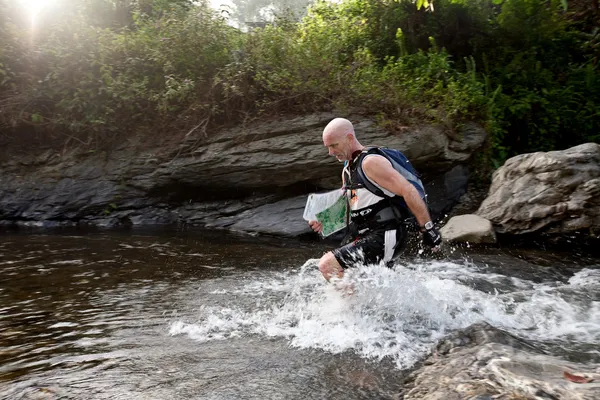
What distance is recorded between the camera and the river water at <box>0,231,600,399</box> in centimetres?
336

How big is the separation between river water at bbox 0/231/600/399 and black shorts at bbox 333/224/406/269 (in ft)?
0.36

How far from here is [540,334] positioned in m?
4.22

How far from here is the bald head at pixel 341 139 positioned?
4414mm

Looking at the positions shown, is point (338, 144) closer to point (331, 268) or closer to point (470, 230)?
point (331, 268)

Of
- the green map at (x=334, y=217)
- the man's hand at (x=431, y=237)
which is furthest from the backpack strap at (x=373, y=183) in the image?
the green map at (x=334, y=217)

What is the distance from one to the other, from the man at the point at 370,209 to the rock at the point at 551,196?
4.37m

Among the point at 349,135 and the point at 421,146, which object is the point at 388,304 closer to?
the point at 349,135

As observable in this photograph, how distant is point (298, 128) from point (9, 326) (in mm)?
7149

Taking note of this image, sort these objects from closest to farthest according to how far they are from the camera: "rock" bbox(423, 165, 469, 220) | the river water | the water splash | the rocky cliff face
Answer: the river water < the water splash < "rock" bbox(423, 165, 469, 220) < the rocky cliff face

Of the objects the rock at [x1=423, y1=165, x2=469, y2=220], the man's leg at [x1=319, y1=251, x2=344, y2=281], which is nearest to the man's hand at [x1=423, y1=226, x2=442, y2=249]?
the man's leg at [x1=319, y1=251, x2=344, y2=281]

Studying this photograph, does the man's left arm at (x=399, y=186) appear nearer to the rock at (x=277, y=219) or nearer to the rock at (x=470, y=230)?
the rock at (x=470, y=230)

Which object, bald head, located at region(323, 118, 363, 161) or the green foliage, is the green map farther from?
the green foliage

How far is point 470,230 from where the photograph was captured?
26.7ft

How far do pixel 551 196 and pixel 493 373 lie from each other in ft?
19.3
